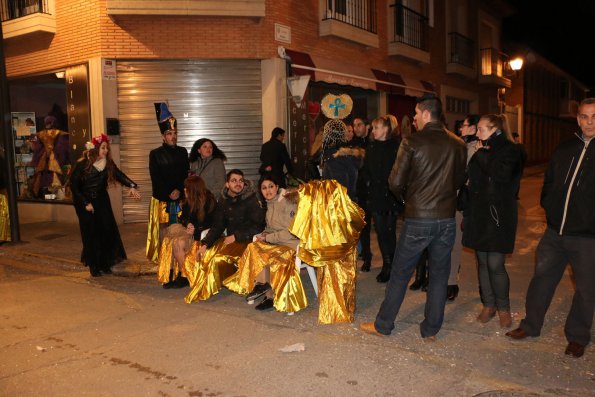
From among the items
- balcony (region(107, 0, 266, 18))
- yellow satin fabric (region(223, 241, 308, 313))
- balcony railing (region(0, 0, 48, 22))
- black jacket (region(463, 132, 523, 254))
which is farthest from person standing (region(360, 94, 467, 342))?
balcony railing (region(0, 0, 48, 22))

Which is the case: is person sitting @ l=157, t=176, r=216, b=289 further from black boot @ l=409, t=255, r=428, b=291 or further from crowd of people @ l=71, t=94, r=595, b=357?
black boot @ l=409, t=255, r=428, b=291

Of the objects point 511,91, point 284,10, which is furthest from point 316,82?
point 511,91

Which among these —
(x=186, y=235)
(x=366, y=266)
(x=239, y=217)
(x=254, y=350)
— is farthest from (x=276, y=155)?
(x=254, y=350)

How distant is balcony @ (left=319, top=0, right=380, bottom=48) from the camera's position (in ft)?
42.6

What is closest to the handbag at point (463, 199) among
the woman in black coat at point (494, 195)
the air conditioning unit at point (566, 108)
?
the woman in black coat at point (494, 195)

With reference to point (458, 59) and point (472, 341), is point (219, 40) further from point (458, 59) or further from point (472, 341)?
point (458, 59)

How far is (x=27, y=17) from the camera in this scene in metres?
12.1

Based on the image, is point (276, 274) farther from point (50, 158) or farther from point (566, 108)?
point (566, 108)

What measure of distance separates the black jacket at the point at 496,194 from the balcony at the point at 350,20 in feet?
29.5

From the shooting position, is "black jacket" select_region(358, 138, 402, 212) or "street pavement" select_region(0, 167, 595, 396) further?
"black jacket" select_region(358, 138, 402, 212)

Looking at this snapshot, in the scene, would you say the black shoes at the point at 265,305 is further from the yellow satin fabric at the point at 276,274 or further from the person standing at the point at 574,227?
the person standing at the point at 574,227

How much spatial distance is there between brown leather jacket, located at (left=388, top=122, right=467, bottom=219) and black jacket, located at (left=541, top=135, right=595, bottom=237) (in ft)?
2.36

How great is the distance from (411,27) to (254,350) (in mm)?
14574

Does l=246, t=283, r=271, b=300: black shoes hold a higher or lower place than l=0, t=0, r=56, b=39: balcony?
lower
